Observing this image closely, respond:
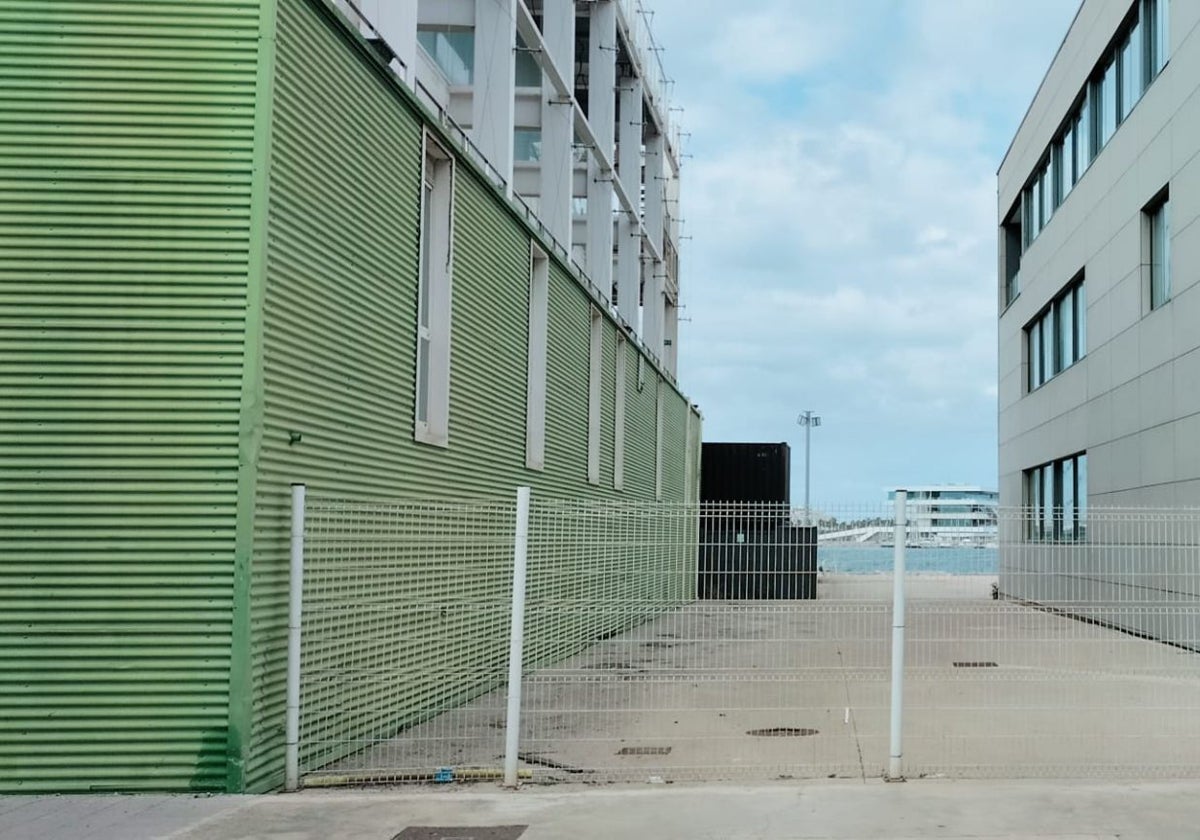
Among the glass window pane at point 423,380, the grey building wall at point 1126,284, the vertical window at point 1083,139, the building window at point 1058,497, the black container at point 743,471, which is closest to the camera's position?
the building window at point 1058,497

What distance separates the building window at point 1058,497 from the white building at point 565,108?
669 centimetres

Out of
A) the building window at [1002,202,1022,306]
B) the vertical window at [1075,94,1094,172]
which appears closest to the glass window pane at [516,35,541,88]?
the vertical window at [1075,94,1094,172]

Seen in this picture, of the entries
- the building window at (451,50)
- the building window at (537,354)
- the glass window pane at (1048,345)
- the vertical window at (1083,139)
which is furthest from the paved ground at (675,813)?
the glass window pane at (1048,345)

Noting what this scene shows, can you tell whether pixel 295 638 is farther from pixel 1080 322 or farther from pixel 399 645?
pixel 1080 322

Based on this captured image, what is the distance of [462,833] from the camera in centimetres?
655

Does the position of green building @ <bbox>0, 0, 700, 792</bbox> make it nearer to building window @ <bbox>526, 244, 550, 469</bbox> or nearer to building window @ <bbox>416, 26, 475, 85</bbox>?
building window @ <bbox>526, 244, 550, 469</bbox>

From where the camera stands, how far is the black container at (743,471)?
43062 millimetres

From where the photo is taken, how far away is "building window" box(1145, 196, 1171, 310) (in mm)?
19094

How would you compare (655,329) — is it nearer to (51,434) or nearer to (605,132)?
(605,132)

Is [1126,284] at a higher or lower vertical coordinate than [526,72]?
lower

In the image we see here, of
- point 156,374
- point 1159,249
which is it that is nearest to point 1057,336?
point 1159,249

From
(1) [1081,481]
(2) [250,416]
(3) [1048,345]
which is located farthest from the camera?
(3) [1048,345]

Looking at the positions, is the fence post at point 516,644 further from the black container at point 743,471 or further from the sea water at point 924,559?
the black container at point 743,471

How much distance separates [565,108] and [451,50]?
2.76 meters
